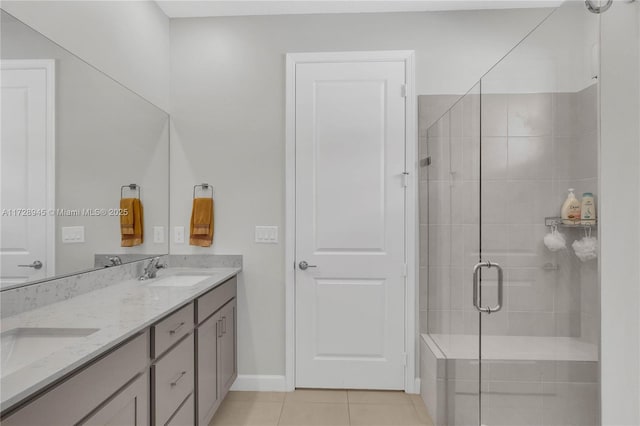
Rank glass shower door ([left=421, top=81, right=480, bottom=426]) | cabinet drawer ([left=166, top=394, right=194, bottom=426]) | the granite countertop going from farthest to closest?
glass shower door ([left=421, top=81, right=480, bottom=426])
cabinet drawer ([left=166, top=394, right=194, bottom=426])
the granite countertop

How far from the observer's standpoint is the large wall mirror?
1334 mm

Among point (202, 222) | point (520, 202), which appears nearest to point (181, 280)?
point (202, 222)

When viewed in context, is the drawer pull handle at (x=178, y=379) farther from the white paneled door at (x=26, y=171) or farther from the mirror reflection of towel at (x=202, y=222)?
the mirror reflection of towel at (x=202, y=222)

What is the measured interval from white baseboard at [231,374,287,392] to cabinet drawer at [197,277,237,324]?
2.08 feet

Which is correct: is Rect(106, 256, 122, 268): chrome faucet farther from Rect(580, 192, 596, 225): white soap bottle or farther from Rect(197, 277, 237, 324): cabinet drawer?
Rect(580, 192, 596, 225): white soap bottle

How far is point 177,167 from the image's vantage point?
2.54 meters

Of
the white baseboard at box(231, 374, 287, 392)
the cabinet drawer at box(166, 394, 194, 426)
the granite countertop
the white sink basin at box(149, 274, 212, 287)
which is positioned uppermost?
the granite countertop

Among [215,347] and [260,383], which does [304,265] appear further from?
[260,383]

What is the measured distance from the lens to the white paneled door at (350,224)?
242 centimetres

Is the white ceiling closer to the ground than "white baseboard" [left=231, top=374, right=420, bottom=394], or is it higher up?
higher up

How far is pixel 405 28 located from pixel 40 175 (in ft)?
7.82

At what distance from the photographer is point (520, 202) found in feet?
4.26

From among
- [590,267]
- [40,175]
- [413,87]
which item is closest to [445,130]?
[413,87]

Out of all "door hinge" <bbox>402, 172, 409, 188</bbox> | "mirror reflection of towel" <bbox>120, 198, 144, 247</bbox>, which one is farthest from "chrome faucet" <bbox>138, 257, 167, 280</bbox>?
"door hinge" <bbox>402, 172, 409, 188</bbox>
